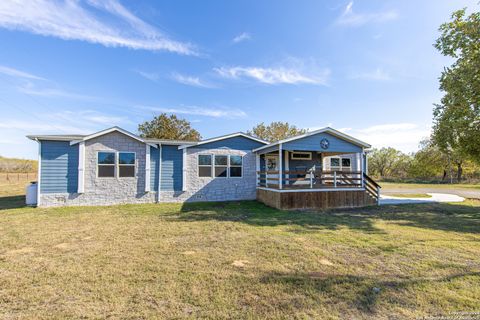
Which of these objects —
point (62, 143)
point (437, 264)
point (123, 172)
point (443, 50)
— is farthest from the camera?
point (443, 50)

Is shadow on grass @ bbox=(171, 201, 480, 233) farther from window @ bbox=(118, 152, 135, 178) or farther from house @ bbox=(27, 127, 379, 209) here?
window @ bbox=(118, 152, 135, 178)

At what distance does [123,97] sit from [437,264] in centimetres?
2135

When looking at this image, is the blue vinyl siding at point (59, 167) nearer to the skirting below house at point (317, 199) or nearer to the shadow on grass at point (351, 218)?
the shadow on grass at point (351, 218)

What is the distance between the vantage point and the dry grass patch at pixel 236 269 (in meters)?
2.53

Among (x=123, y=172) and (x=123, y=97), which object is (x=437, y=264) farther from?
(x=123, y=97)

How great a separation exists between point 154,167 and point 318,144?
8.32m

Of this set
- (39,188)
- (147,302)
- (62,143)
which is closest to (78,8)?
(62,143)

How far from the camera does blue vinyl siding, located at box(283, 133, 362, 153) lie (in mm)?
10133

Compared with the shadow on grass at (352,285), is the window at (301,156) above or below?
above

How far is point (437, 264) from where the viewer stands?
3764mm

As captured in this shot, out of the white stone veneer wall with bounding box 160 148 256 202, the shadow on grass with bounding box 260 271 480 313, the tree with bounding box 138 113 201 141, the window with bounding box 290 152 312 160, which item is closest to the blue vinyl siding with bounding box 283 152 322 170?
the window with bounding box 290 152 312 160

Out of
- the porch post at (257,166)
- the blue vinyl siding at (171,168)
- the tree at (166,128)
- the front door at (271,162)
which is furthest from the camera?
the tree at (166,128)

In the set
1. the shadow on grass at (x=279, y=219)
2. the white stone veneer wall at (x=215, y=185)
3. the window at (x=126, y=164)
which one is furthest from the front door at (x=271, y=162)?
the window at (x=126, y=164)

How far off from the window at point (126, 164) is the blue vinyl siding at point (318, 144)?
24.9 feet
